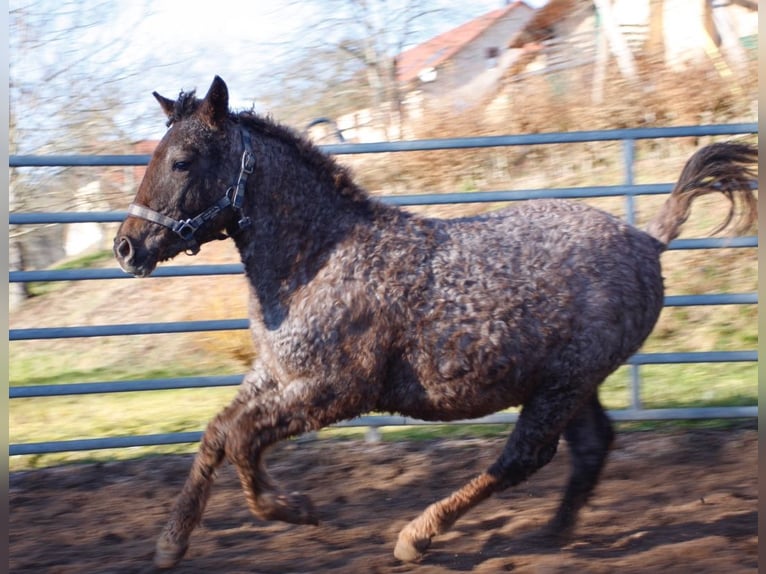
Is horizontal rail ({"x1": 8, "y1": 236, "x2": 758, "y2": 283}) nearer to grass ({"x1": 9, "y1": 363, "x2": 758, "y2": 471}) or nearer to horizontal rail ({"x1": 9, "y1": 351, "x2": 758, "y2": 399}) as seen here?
horizontal rail ({"x1": 9, "y1": 351, "x2": 758, "y2": 399})

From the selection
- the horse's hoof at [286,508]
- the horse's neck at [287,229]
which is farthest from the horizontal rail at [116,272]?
the horse's hoof at [286,508]

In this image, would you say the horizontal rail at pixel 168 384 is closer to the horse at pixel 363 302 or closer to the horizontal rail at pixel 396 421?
the horizontal rail at pixel 396 421

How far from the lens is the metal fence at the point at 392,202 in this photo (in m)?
4.91

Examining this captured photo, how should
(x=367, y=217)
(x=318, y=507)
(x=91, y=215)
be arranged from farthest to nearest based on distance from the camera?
1. (x=91, y=215)
2. (x=318, y=507)
3. (x=367, y=217)

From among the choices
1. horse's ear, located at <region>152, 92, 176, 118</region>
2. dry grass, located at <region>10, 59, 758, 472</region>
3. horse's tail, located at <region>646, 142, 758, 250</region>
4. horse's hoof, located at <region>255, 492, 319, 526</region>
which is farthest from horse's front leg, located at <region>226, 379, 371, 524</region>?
dry grass, located at <region>10, 59, 758, 472</region>

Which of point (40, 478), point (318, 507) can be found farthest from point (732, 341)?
point (40, 478)

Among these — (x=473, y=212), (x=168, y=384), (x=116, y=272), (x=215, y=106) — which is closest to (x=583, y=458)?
(x=215, y=106)

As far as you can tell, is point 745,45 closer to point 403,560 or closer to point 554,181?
point 554,181

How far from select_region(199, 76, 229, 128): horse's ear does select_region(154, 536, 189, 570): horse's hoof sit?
5.37 ft

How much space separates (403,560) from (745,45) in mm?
8651

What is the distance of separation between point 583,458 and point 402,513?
0.92 meters

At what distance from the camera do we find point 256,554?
3.88m

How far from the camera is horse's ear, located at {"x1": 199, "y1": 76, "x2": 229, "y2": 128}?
3512mm

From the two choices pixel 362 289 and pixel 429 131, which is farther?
pixel 429 131
